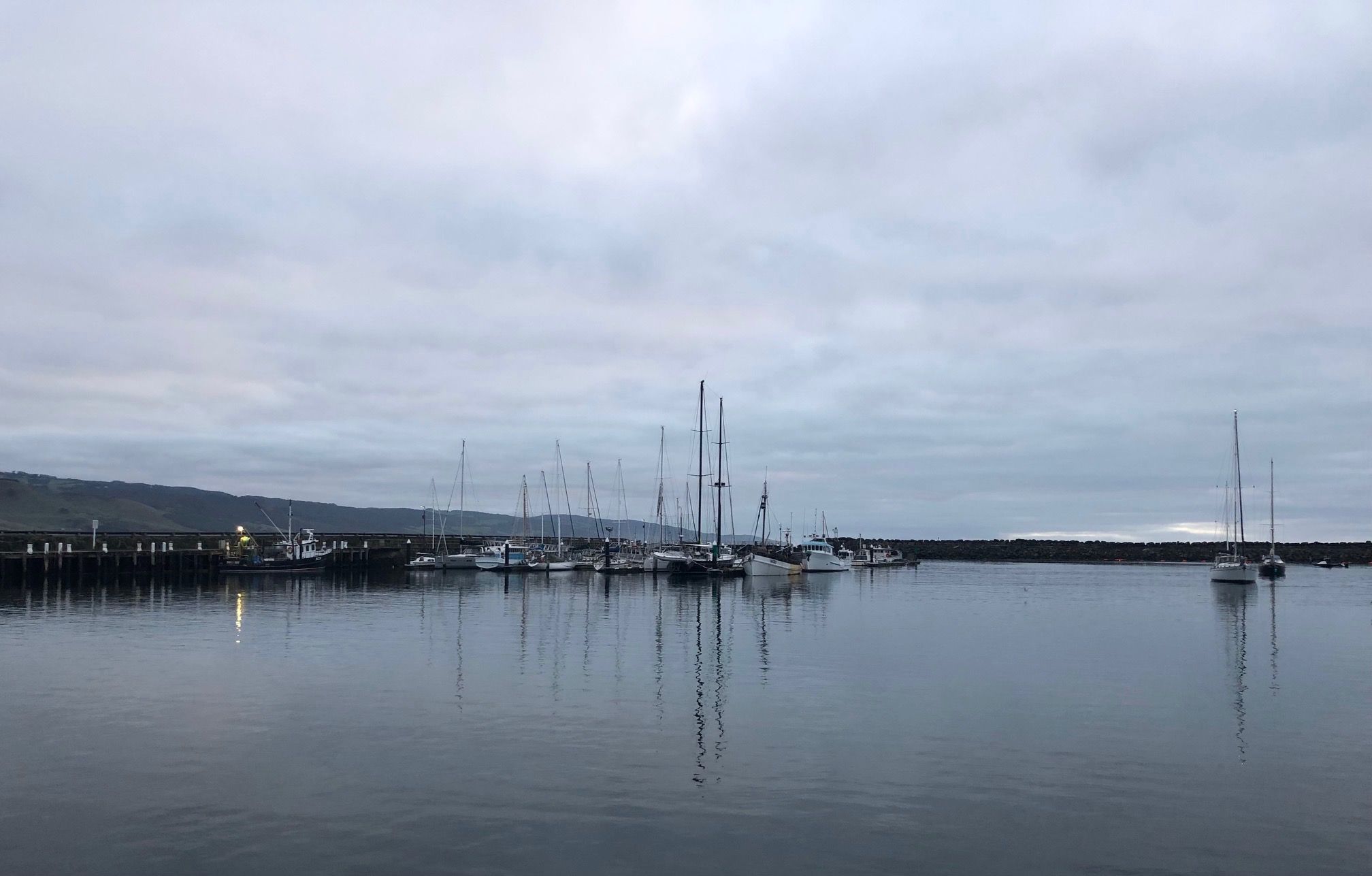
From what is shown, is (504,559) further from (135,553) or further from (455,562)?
(135,553)

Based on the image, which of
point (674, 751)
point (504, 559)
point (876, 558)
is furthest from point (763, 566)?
point (674, 751)

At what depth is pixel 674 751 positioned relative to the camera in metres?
23.1

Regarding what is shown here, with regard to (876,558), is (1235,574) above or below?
above

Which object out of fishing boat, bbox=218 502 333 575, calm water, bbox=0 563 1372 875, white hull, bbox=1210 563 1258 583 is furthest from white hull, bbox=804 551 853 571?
calm water, bbox=0 563 1372 875

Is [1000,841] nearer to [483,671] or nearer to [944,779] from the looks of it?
[944,779]

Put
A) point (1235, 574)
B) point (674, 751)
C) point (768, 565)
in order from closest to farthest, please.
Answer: point (674, 751), point (1235, 574), point (768, 565)

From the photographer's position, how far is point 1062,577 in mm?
125062

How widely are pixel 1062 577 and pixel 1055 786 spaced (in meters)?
113

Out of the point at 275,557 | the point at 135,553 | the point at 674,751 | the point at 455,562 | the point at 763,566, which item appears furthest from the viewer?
the point at 455,562

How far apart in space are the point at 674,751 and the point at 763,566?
299ft

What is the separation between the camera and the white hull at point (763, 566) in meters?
112

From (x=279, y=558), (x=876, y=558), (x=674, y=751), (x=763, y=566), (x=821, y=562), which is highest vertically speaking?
(x=674, y=751)

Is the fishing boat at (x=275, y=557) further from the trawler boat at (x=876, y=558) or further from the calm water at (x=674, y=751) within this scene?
the trawler boat at (x=876, y=558)

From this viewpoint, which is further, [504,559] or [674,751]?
[504,559]
